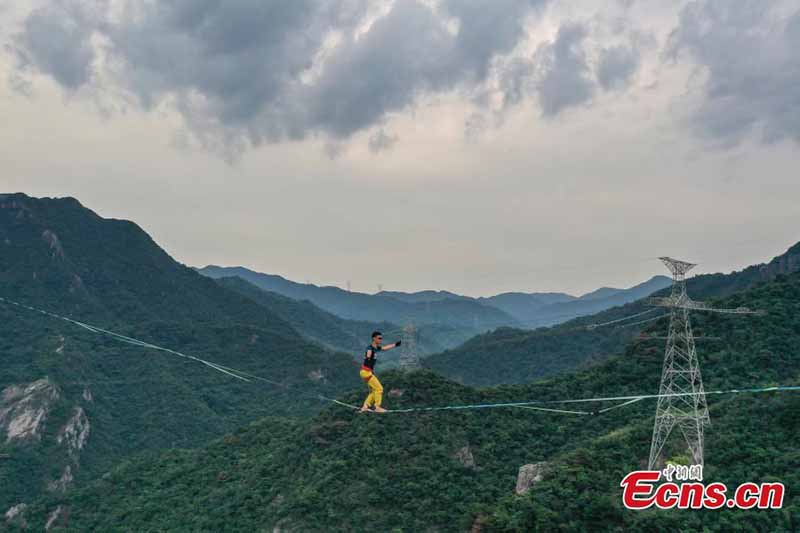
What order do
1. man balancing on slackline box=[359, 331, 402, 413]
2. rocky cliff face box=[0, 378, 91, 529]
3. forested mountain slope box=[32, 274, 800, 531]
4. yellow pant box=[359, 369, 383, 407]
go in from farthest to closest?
1. rocky cliff face box=[0, 378, 91, 529]
2. forested mountain slope box=[32, 274, 800, 531]
3. yellow pant box=[359, 369, 383, 407]
4. man balancing on slackline box=[359, 331, 402, 413]

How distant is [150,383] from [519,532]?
92228 mm

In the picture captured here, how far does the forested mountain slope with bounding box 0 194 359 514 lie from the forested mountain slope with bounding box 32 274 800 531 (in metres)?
21.0

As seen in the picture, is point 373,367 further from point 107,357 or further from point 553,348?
point 553,348

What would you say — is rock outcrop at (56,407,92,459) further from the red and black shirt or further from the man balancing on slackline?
the red and black shirt

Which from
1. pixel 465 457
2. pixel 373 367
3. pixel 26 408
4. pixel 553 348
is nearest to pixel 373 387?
pixel 373 367

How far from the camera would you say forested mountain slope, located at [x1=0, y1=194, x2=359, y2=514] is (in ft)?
310

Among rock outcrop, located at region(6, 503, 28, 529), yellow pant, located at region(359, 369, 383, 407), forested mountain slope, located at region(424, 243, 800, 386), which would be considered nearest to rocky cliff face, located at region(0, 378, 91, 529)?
rock outcrop, located at region(6, 503, 28, 529)

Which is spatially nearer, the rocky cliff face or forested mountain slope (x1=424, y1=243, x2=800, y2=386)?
the rocky cliff face

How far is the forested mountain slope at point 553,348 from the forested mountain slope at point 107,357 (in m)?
45.9

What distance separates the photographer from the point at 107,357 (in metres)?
122

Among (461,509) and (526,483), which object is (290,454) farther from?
(526,483)

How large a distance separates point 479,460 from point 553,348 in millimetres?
119787

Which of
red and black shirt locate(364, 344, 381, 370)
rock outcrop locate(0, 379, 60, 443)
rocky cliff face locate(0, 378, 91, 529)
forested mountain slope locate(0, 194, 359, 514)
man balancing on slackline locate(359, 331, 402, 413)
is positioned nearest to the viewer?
man balancing on slackline locate(359, 331, 402, 413)

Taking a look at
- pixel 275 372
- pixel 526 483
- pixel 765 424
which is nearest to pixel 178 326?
pixel 275 372
